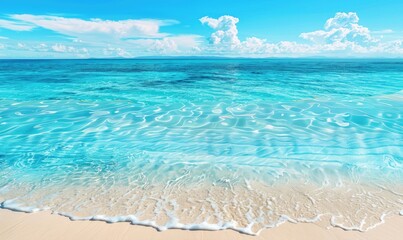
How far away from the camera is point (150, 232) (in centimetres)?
448

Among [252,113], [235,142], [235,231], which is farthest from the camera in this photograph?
[252,113]

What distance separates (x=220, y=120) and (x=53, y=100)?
1228 centimetres

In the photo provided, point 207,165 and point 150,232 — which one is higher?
point 150,232

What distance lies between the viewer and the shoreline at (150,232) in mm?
4367

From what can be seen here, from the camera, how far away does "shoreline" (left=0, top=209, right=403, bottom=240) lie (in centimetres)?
437

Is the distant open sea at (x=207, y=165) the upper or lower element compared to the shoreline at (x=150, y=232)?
lower

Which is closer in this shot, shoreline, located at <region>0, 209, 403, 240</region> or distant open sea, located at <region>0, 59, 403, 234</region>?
shoreline, located at <region>0, 209, 403, 240</region>

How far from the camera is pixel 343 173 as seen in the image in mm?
6750

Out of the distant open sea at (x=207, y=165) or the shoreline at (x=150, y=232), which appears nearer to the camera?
the shoreline at (x=150, y=232)

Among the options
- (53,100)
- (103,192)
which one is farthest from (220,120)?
(53,100)

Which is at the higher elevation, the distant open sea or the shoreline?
the shoreline

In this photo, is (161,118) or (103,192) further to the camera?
(161,118)

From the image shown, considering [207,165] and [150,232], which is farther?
[207,165]

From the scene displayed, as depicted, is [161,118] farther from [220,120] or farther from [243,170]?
[243,170]
